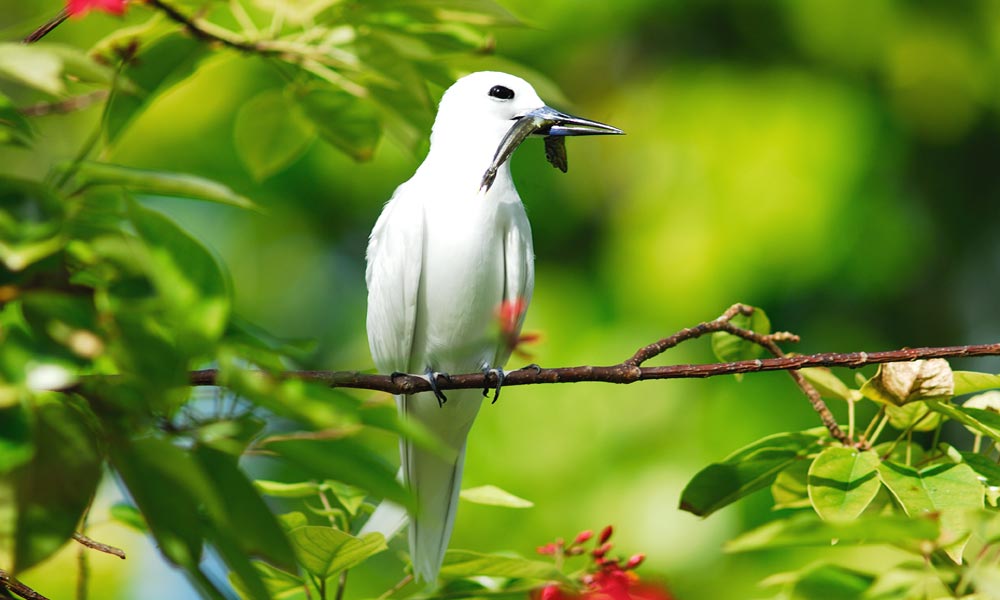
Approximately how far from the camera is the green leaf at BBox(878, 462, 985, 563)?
1.47 meters

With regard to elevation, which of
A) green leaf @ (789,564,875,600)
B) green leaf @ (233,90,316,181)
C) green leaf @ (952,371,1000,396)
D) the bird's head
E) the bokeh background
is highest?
the bokeh background

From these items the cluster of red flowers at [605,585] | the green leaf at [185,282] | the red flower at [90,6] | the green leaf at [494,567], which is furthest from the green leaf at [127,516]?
the green leaf at [185,282]

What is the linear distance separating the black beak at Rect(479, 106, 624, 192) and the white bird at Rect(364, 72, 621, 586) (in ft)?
0.10

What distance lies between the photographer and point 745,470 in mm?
1772

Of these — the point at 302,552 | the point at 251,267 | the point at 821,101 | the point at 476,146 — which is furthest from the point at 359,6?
the point at 251,267

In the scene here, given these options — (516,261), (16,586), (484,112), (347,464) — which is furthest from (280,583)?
(484,112)

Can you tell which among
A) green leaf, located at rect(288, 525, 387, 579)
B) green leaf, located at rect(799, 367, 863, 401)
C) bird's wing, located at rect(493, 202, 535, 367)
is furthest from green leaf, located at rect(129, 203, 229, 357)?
bird's wing, located at rect(493, 202, 535, 367)

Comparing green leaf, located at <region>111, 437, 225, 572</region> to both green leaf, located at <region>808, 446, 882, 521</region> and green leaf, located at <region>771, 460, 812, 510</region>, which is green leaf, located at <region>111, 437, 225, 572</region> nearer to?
green leaf, located at <region>808, 446, 882, 521</region>

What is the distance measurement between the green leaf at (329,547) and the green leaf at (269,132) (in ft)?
3.41

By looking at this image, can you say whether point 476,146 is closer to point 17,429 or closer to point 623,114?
point 17,429

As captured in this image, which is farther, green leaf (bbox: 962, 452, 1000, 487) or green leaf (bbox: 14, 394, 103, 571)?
green leaf (bbox: 962, 452, 1000, 487)

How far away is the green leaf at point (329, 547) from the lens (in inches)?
58.3

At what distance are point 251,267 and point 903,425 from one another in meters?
4.84

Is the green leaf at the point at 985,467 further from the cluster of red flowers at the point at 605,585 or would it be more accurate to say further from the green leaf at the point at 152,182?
the green leaf at the point at 152,182
